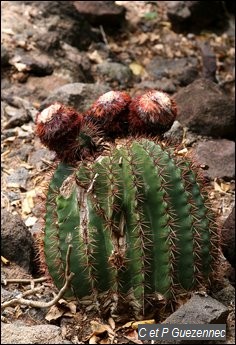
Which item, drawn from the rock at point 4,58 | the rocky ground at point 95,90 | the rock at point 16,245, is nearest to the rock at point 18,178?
the rocky ground at point 95,90

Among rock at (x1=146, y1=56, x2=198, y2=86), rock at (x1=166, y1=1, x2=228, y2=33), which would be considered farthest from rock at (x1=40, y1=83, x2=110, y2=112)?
rock at (x1=166, y1=1, x2=228, y2=33)

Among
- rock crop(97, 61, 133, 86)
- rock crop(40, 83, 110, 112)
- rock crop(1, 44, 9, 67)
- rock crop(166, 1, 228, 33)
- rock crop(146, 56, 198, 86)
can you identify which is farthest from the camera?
rock crop(166, 1, 228, 33)

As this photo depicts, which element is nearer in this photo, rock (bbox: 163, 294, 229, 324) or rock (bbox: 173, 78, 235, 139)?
rock (bbox: 163, 294, 229, 324)

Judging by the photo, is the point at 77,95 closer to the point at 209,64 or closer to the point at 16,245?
the point at 16,245

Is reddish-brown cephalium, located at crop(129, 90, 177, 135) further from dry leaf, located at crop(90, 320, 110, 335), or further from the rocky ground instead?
dry leaf, located at crop(90, 320, 110, 335)

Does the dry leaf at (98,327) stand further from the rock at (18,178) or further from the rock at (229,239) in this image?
the rock at (18,178)

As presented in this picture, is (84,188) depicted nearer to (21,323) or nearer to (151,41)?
(21,323)

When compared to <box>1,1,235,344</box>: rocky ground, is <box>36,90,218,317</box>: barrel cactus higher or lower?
higher

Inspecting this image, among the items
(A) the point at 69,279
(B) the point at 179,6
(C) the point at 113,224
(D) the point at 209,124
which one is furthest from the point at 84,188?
(B) the point at 179,6
